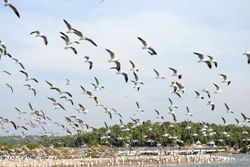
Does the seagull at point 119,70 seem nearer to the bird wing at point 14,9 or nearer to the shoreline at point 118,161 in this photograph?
the bird wing at point 14,9

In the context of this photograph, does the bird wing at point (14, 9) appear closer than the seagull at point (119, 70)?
Yes

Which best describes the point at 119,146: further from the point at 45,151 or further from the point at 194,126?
the point at 45,151

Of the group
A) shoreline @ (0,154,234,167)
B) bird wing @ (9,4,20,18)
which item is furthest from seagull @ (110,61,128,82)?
shoreline @ (0,154,234,167)

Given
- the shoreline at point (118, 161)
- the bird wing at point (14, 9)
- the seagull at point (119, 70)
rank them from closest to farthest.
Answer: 1. the bird wing at point (14, 9)
2. the seagull at point (119, 70)
3. the shoreline at point (118, 161)

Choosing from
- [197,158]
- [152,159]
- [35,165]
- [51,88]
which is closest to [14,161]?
[35,165]

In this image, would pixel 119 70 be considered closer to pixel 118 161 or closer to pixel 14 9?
pixel 14 9

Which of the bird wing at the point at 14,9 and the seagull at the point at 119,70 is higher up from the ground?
the bird wing at the point at 14,9

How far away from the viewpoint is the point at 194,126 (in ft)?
507

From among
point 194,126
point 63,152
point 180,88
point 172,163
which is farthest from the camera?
point 194,126

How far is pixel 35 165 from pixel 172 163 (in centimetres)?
2799

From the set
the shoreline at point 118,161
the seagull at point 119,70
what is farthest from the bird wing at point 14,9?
the shoreline at point 118,161

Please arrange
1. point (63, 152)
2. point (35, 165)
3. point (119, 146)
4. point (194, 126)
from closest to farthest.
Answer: point (35, 165) < point (63, 152) < point (194, 126) < point (119, 146)

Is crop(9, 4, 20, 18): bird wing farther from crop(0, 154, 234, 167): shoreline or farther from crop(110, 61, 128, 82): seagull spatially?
crop(0, 154, 234, 167): shoreline

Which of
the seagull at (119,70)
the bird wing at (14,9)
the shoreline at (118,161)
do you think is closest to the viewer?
the bird wing at (14,9)
